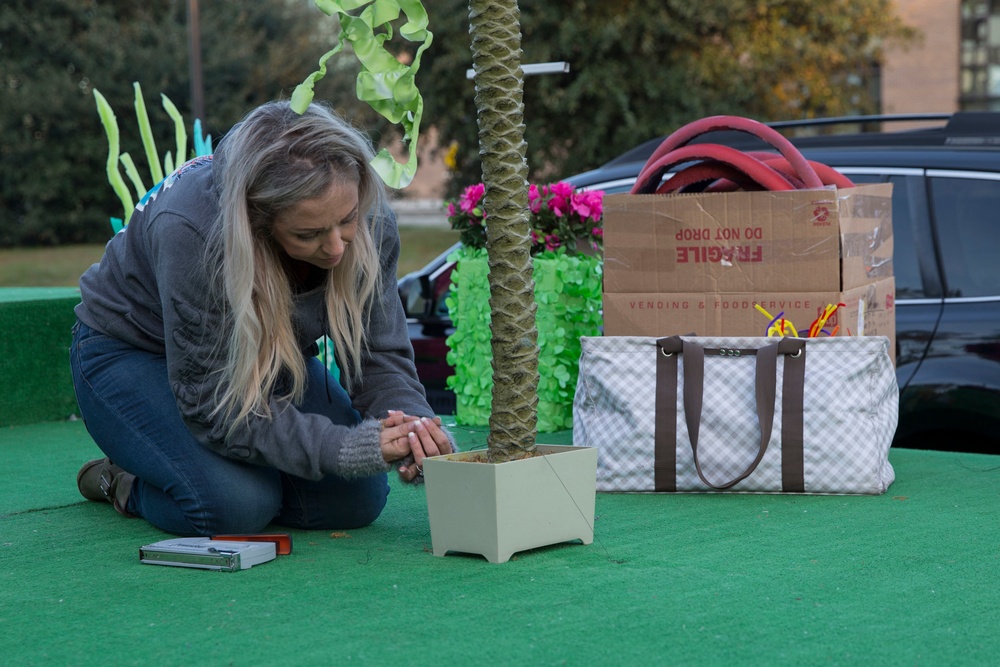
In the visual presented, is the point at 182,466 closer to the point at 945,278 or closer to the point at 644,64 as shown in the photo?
the point at 945,278

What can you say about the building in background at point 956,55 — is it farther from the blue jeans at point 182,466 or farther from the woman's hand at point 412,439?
the woman's hand at point 412,439

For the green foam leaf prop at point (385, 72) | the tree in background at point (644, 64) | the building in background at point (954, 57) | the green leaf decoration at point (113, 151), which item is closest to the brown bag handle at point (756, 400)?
the green foam leaf prop at point (385, 72)

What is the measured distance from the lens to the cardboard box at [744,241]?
11.9 ft

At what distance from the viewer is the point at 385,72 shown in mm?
2635

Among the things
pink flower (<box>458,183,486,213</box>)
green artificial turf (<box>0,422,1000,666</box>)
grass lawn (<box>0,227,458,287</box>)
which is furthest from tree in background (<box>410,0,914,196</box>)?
green artificial turf (<box>0,422,1000,666</box>)

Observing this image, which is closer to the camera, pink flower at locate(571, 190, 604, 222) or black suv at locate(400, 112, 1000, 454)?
black suv at locate(400, 112, 1000, 454)

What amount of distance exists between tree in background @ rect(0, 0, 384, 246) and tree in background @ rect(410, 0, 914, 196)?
242 inches

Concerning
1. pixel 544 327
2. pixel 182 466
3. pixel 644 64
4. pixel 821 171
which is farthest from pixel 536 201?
pixel 644 64

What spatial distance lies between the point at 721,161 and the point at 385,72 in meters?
1.56

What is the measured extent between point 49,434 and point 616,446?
2788 millimetres

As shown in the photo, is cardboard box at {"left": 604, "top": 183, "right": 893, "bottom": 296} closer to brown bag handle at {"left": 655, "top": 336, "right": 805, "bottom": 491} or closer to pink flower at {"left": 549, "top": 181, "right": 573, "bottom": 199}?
brown bag handle at {"left": 655, "top": 336, "right": 805, "bottom": 491}

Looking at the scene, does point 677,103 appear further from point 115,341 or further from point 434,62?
point 115,341

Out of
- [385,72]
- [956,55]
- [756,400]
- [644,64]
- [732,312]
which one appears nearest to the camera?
[385,72]

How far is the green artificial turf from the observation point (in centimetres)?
215
